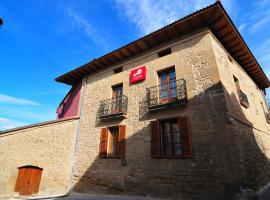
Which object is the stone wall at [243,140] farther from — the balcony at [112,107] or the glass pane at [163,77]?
the balcony at [112,107]

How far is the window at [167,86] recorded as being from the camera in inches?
288

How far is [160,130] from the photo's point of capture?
6.88 metres

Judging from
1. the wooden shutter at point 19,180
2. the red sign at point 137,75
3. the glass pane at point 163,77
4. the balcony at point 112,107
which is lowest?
the wooden shutter at point 19,180

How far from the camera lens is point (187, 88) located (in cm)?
679

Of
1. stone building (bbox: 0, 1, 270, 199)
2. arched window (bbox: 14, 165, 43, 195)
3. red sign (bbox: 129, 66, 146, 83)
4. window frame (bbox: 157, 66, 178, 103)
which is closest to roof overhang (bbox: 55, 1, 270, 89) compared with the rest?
stone building (bbox: 0, 1, 270, 199)

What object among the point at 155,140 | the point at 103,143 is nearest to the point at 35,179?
the point at 103,143

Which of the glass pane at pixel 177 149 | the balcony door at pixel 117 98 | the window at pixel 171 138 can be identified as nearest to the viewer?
the window at pixel 171 138

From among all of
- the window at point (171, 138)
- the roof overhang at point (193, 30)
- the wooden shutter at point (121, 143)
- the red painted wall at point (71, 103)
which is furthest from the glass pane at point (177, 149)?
the red painted wall at point (71, 103)

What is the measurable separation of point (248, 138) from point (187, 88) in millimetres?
3021

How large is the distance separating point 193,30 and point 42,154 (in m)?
9.47

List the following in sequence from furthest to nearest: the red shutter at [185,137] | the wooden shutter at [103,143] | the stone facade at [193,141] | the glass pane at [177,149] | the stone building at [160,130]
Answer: the wooden shutter at [103,143]
the glass pane at [177,149]
the red shutter at [185,137]
the stone building at [160,130]
the stone facade at [193,141]

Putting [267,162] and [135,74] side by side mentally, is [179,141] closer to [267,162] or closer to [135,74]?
[135,74]

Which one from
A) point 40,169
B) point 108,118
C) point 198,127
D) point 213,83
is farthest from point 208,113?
point 40,169

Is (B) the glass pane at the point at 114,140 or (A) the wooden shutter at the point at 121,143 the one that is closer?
(A) the wooden shutter at the point at 121,143
